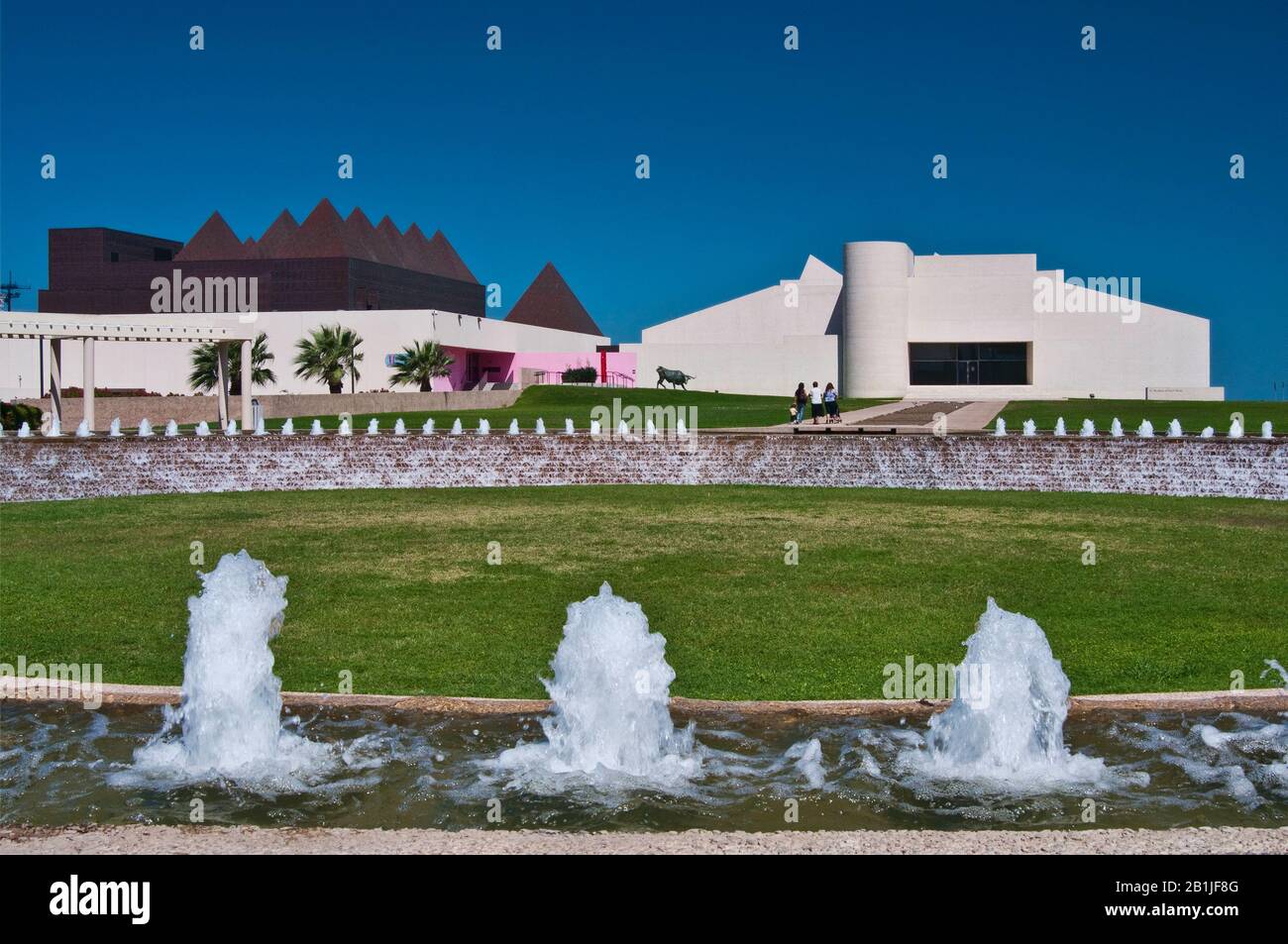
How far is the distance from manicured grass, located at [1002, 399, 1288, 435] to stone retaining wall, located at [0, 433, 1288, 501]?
621 cm

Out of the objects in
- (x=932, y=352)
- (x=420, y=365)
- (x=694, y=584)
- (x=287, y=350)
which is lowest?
(x=694, y=584)

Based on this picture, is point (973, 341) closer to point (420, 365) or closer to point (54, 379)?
point (420, 365)

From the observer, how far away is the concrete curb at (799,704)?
24.4ft

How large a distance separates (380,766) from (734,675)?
9.33ft

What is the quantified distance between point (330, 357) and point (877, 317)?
23391mm

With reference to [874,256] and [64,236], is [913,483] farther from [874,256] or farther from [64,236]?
[64,236]

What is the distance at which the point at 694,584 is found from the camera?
41.0ft

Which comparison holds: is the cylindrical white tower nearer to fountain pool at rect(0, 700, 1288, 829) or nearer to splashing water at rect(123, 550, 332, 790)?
fountain pool at rect(0, 700, 1288, 829)

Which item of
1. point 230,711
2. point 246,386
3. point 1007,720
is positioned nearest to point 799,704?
point 1007,720

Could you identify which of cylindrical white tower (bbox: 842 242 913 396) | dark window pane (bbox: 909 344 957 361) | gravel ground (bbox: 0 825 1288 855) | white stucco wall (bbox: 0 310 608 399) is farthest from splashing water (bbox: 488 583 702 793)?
dark window pane (bbox: 909 344 957 361)

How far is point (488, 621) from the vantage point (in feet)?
34.7

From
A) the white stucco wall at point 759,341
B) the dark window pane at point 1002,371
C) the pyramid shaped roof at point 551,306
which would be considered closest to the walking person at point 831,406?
the white stucco wall at point 759,341

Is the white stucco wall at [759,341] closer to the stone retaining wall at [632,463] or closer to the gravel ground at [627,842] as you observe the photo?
the stone retaining wall at [632,463]

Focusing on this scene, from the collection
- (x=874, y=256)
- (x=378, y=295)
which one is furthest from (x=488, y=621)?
(x=378, y=295)
